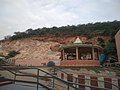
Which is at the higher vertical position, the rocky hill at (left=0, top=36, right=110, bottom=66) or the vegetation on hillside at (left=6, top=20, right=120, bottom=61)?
the vegetation on hillside at (left=6, top=20, right=120, bottom=61)

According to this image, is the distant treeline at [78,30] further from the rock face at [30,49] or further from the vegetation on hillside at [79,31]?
the rock face at [30,49]


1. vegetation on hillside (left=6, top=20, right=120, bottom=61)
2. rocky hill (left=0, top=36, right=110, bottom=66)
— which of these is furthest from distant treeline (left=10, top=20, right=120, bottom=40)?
rocky hill (left=0, top=36, right=110, bottom=66)

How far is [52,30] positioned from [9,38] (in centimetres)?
1375

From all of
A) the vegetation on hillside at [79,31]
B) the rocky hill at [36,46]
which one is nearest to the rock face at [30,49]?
the rocky hill at [36,46]

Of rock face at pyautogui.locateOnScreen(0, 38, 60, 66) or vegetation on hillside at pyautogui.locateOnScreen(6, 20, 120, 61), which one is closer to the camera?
rock face at pyautogui.locateOnScreen(0, 38, 60, 66)

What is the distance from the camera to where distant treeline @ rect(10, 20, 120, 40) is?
4653 centimetres

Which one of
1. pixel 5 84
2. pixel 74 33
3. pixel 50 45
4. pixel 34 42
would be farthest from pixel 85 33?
pixel 5 84

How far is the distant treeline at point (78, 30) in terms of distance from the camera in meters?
46.5

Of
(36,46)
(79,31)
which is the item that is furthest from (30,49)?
(79,31)

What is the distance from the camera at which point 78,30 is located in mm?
50406

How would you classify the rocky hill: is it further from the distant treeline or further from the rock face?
the distant treeline

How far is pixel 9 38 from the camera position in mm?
55906

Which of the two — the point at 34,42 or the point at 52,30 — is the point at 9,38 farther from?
the point at 52,30

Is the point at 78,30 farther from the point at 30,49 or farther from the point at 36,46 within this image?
the point at 30,49
